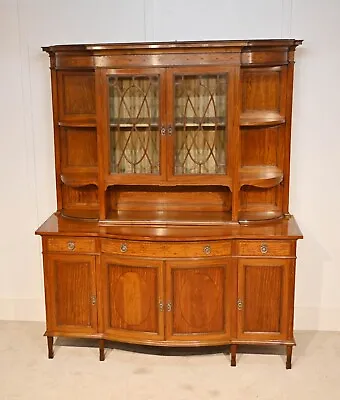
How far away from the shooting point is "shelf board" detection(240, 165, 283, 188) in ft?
11.0

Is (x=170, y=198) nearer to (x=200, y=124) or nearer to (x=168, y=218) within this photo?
(x=168, y=218)

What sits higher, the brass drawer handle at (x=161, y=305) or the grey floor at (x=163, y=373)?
the brass drawer handle at (x=161, y=305)

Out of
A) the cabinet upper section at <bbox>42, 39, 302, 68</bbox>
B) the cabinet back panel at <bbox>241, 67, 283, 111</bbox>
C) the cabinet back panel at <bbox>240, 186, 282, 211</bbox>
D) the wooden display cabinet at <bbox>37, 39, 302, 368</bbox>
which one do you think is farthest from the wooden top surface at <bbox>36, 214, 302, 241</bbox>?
the cabinet upper section at <bbox>42, 39, 302, 68</bbox>

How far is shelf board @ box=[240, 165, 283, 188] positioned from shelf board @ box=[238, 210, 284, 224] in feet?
0.70

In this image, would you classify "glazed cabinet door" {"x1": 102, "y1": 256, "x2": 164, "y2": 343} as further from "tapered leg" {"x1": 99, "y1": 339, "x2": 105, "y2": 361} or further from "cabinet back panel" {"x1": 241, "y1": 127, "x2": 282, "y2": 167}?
"cabinet back panel" {"x1": 241, "y1": 127, "x2": 282, "y2": 167}

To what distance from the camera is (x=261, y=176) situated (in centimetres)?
341

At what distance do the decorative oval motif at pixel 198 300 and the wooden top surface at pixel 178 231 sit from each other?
9.7 inches

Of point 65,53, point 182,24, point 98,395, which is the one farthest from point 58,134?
point 98,395

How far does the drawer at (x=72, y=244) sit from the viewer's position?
3.34 m

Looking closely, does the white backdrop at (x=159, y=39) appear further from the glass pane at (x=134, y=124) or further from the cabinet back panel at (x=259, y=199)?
the glass pane at (x=134, y=124)

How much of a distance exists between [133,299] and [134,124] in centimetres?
104

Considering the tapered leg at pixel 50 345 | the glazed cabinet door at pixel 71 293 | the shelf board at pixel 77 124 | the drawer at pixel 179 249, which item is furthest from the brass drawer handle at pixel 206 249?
the tapered leg at pixel 50 345

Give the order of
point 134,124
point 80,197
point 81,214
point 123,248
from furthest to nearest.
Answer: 1. point 80,197
2. point 81,214
3. point 134,124
4. point 123,248

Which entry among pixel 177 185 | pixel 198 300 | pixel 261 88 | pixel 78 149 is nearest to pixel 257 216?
pixel 177 185
